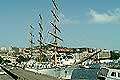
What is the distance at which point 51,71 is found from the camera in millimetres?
84625

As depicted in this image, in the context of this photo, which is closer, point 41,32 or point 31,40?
point 41,32

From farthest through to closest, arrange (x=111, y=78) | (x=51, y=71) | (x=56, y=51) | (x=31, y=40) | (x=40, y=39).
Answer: (x=31, y=40) → (x=40, y=39) → (x=56, y=51) → (x=51, y=71) → (x=111, y=78)

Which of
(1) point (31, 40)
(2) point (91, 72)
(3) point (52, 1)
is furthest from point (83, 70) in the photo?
(1) point (31, 40)

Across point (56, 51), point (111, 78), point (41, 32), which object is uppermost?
point (41, 32)

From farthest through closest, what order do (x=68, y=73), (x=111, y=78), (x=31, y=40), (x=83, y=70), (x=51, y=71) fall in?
1. (x=31, y=40)
2. (x=83, y=70)
3. (x=51, y=71)
4. (x=68, y=73)
5. (x=111, y=78)

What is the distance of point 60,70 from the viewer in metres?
81.3

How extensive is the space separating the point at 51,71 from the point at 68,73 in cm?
673

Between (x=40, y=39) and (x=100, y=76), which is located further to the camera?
(x=40, y=39)

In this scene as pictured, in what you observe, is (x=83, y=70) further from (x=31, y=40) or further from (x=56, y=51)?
(x=31, y=40)

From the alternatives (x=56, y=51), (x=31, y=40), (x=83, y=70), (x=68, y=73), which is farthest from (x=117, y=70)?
(x=31, y=40)

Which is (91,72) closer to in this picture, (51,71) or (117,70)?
(51,71)

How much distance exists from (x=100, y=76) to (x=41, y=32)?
8476 centimetres

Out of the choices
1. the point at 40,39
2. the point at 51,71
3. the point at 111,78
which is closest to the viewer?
the point at 111,78

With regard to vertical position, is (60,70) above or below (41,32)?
below
